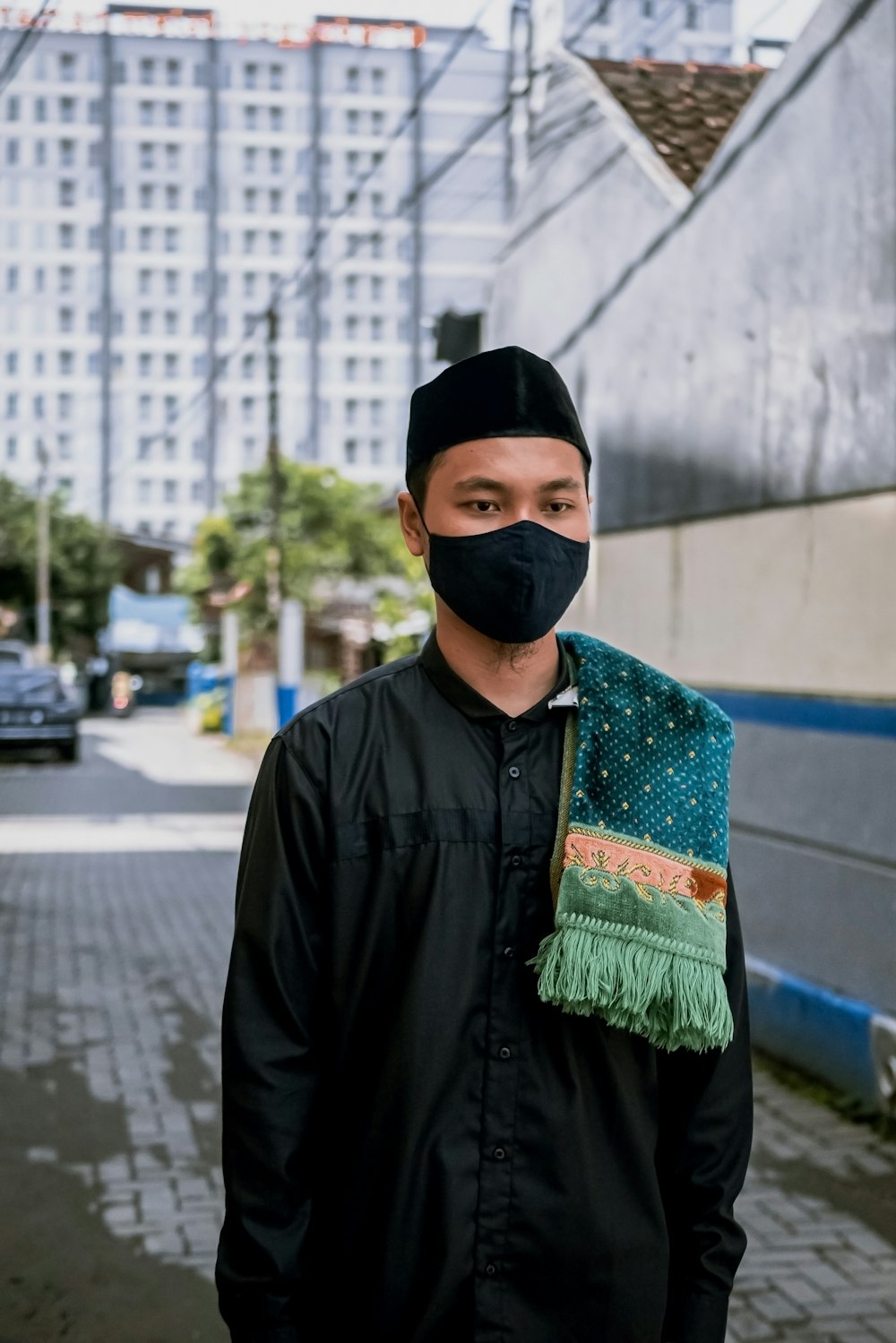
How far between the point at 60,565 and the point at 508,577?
180 feet

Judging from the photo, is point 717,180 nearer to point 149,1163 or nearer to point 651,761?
point 149,1163

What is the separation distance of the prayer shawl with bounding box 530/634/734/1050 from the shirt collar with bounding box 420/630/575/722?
0.04 m

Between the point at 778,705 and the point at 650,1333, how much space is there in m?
4.99

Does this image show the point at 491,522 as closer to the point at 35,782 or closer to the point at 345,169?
the point at 35,782

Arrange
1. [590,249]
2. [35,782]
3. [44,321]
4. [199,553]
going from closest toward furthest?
[590,249], [35,782], [199,553], [44,321]

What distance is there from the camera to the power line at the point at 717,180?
626cm

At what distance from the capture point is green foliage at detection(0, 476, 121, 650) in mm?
53562

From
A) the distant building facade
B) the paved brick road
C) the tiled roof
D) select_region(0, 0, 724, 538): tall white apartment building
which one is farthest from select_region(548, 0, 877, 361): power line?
select_region(0, 0, 724, 538): tall white apartment building

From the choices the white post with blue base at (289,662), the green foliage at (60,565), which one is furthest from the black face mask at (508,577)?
the green foliage at (60,565)

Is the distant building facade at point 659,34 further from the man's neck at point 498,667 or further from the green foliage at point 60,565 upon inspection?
the green foliage at point 60,565

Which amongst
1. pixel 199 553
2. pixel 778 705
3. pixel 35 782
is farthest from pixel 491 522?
pixel 199 553

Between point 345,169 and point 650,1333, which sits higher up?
point 345,169

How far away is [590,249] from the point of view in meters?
8.80

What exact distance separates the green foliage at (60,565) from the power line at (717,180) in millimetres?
46559
